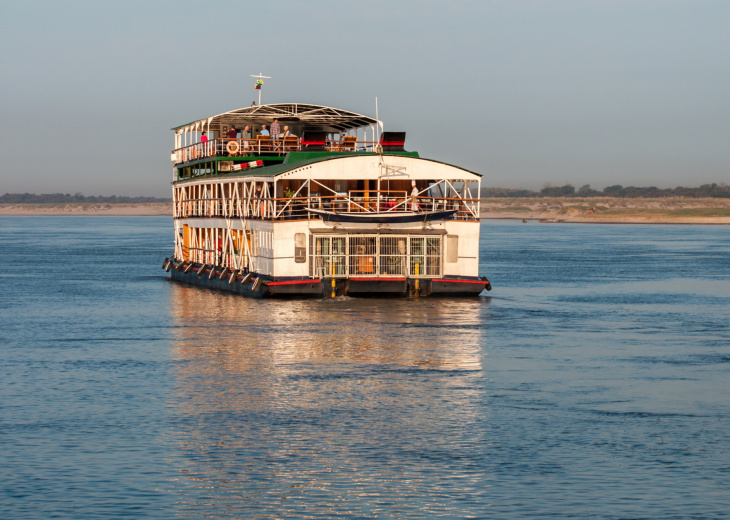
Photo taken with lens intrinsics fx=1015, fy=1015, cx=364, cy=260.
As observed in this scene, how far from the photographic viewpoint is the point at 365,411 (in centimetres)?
2500

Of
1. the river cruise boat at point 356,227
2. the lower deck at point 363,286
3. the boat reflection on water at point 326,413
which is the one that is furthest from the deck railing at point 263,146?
the boat reflection on water at point 326,413

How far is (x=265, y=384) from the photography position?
28812mm

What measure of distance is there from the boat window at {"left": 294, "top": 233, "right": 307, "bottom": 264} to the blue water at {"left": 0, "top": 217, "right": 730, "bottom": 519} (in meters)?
2.31

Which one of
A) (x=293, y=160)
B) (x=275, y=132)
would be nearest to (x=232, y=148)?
(x=275, y=132)

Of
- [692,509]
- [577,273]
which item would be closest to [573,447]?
[692,509]

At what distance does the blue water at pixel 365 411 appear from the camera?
723 inches

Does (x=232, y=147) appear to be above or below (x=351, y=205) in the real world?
above

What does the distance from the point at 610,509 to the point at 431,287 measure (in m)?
31.4

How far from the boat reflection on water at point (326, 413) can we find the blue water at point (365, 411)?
0.07 metres

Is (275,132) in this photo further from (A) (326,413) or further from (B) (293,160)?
(A) (326,413)

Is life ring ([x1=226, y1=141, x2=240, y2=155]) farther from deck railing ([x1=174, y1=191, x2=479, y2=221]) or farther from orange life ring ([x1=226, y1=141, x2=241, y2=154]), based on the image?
deck railing ([x1=174, y1=191, x2=479, y2=221])

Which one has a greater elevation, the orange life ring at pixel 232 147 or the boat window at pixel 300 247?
the orange life ring at pixel 232 147

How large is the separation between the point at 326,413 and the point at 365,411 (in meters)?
0.98

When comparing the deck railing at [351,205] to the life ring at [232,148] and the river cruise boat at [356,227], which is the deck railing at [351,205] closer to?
the river cruise boat at [356,227]
